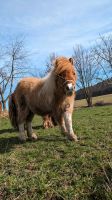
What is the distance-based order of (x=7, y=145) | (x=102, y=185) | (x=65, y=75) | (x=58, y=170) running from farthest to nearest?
1. (x=7, y=145)
2. (x=65, y=75)
3. (x=58, y=170)
4. (x=102, y=185)

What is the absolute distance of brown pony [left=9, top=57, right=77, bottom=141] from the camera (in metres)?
8.96

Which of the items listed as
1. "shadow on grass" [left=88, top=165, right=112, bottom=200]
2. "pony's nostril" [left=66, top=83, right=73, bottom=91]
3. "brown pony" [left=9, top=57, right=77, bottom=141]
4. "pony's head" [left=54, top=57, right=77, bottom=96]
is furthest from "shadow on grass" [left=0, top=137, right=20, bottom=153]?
"shadow on grass" [left=88, top=165, right=112, bottom=200]

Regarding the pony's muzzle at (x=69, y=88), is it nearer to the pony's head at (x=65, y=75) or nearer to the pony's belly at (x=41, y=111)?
the pony's head at (x=65, y=75)

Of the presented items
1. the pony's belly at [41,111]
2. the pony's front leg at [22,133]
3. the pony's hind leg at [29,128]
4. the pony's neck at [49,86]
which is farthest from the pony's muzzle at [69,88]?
the pony's front leg at [22,133]

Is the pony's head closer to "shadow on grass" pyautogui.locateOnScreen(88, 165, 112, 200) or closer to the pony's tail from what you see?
"shadow on grass" pyautogui.locateOnScreen(88, 165, 112, 200)

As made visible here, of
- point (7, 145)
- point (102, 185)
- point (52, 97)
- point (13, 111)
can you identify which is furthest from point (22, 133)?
point (102, 185)

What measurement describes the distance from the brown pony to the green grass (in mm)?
831

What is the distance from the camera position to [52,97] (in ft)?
30.7

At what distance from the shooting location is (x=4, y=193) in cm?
654

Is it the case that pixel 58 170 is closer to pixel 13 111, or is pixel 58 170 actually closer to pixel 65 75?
pixel 65 75

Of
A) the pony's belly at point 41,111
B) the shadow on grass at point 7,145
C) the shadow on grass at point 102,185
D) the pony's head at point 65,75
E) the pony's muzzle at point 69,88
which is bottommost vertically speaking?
the shadow on grass at point 102,185

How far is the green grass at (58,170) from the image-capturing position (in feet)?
20.7

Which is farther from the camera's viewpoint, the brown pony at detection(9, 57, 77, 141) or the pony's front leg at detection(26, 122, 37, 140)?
the pony's front leg at detection(26, 122, 37, 140)

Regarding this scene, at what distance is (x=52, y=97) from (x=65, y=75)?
2.76ft
